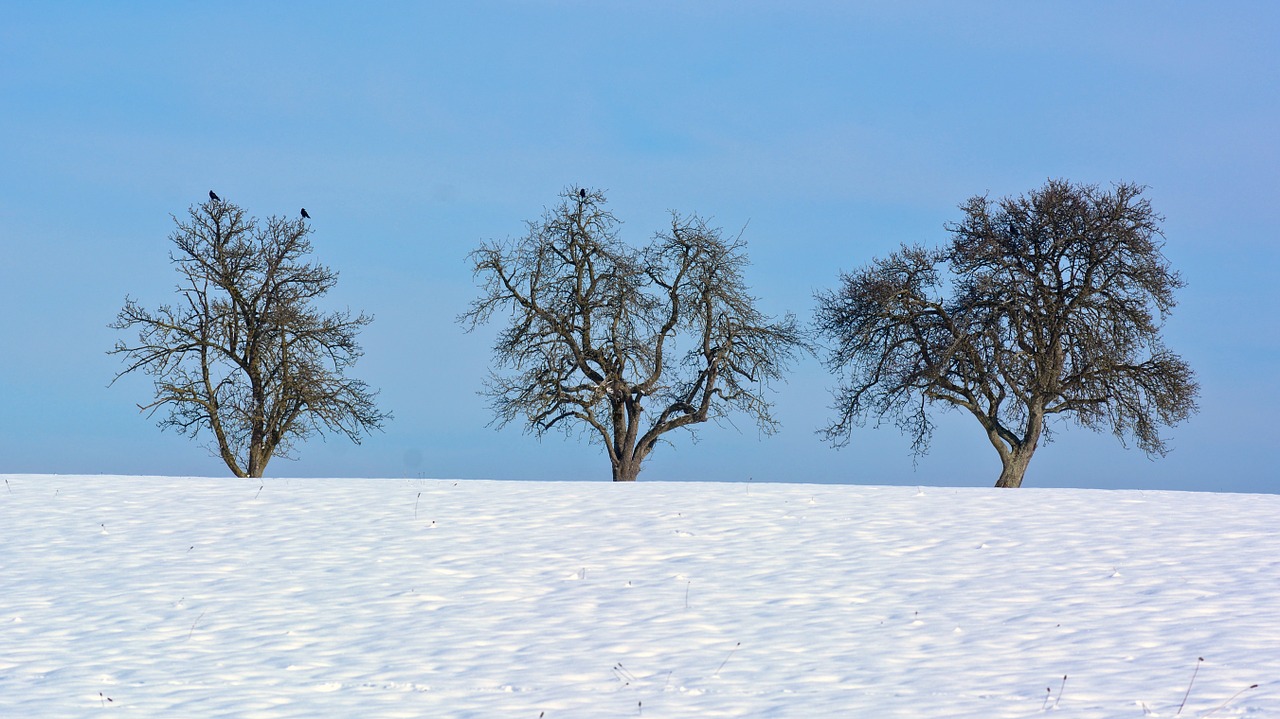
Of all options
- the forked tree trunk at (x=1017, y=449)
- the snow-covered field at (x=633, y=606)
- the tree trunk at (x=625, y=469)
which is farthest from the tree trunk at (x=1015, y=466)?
the snow-covered field at (x=633, y=606)

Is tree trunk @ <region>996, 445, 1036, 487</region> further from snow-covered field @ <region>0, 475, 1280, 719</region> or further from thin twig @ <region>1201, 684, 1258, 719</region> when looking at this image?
thin twig @ <region>1201, 684, 1258, 719</region>

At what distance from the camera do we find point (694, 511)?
58.5 feet

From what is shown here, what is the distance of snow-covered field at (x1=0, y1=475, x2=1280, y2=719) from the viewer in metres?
9.38

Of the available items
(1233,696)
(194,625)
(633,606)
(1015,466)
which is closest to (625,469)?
(1015,466)

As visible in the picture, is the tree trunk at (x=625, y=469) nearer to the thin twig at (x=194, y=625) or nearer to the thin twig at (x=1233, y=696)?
the thin twig at (x=194, y=625)

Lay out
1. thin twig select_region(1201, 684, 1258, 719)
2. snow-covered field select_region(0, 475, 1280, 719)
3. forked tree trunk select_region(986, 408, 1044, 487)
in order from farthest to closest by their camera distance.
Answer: forked tree trunk select_region(986, 408, 1044, 487)
snow-covered field select_region(0, 475, 1280, 719)
thin twig select_region(1201, 684, 1258, 719)

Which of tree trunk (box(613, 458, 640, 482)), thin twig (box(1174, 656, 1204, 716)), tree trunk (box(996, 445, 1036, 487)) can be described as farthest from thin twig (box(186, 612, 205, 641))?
tree trunk (box(996, 445, 1036, 487))

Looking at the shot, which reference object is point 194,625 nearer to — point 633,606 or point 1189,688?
point 633,606

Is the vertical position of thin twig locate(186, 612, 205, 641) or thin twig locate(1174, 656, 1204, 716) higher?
thin twig locate(1174, 656, 1204, 716)

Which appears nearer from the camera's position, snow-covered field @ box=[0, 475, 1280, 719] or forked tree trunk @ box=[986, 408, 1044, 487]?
snow-covered field @ box=[0, 475, 1280, 719]

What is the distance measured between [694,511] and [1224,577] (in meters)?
7.56

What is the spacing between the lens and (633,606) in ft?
40.3

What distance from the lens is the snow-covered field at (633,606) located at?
938 centimetres

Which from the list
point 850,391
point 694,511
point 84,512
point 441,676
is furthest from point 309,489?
point 850,391
